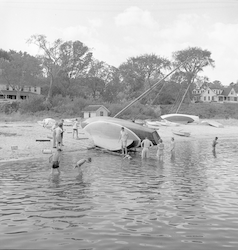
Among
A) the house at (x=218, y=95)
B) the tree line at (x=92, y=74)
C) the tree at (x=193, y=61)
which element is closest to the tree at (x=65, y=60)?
the tree line at (x=92, y=74)

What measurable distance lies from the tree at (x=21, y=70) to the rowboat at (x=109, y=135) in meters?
49.3

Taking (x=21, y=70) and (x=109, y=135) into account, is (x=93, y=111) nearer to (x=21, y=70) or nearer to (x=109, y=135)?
(x=21, y=70)

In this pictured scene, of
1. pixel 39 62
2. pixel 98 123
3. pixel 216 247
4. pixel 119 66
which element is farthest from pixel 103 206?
pixel 119 66

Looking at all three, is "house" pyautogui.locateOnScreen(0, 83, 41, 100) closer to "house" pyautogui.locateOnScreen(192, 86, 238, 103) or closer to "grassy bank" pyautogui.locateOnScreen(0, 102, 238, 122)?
"grassy bank" pyautogui.locateOnScreen(0, 102, 238, 122)

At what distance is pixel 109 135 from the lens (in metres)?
23.5

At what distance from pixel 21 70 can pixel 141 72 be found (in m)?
30.1

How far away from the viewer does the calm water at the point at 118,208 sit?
7.26 metres

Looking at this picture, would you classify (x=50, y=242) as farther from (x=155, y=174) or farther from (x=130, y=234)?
(x=155, y=174)

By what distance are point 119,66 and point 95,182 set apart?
76.3m

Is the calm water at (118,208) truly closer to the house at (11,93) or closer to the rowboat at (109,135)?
the rowboat at (109,135)

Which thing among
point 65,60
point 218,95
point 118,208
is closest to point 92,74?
point 65,60

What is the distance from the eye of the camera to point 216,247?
22.9 feet

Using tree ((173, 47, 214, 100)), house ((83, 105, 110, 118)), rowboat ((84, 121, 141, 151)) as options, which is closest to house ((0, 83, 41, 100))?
house ((83, 105, 110, 118))

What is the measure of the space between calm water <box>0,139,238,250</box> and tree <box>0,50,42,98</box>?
56301 millimetres
